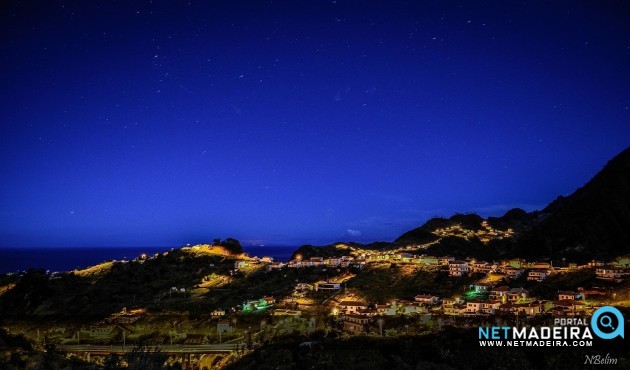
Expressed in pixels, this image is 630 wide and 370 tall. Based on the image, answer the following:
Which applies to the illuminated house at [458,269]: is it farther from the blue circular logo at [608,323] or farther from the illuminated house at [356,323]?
the blue circular logo at [608,323]

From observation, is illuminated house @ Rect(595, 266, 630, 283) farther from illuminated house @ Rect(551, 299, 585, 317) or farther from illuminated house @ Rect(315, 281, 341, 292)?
illuminated house @ Rect(315, 281, 341, 292)

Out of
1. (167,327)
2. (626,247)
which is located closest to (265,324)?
(167,327)

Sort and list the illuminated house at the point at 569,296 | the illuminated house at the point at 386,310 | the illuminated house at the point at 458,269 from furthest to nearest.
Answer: the illuminated house at the point at 458,269, the illuminated house at the point at 386,310, the illuminated house at the point at 569,296

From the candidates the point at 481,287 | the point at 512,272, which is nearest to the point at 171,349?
the point at 481,287

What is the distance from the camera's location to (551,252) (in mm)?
69688

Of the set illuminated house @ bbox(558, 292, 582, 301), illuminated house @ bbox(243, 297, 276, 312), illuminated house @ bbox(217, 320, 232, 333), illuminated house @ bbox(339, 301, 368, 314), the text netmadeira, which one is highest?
illuminated house @ bbox(558, 292, 582, 301)

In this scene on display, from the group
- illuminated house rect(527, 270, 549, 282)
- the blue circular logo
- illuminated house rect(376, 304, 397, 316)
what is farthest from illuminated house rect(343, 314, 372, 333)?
illuminated house rect(527, 270, 549, 282)

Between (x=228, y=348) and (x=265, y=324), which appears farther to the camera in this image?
(x=265, y=324)

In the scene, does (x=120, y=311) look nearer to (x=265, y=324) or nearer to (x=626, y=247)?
(x=265, y=324)

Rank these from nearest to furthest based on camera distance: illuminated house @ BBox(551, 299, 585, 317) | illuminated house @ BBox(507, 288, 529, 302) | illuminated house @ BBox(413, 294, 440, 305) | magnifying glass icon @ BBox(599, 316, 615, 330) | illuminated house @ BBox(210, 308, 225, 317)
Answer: magnifying glass icon @ BBox(599, 316, 615, 330) < illuminated house @ BBox(551, 299, 585, 317) < illuminated house @ BBox(507, 288, 529, 302) < illuminated house @ BBox(413, 294, 440, 305) < illuminated house @ BBox(210, 308, 225, 317)

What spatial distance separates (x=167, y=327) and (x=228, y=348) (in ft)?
34.8

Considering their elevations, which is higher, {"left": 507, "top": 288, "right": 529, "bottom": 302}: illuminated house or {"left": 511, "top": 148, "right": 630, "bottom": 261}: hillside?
{"left": 511, "top": 148, "right": 630, "bottom": 261}: hillside

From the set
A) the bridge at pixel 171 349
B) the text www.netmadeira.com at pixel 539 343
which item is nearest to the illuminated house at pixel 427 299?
the text www.netmadeira.com at pixel 539 343

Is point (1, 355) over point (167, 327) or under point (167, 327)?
over
